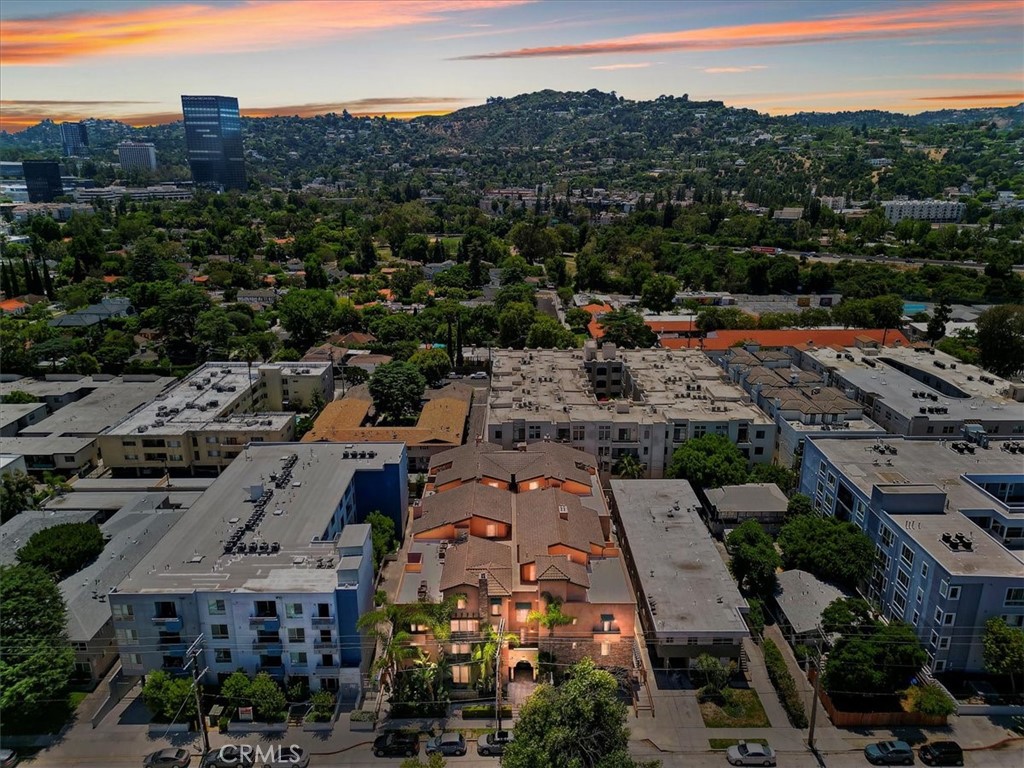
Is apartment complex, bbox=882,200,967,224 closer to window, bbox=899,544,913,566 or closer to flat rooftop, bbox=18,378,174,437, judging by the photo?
window, bbox=899,544,913,566

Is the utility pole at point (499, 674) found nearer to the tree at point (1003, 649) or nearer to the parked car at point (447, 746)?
the parked car at point (447, 746)

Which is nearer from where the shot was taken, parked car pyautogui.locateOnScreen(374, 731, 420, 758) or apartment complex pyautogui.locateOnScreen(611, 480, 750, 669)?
parked car pyautogui.locateOnScreen(374, 731, 420, 758)

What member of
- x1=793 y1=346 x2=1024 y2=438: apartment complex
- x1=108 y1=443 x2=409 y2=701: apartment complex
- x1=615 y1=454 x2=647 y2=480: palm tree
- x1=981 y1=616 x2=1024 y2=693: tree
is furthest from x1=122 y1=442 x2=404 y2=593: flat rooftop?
x1=793 y1=346 x2=1024 y2=438: apartment complex

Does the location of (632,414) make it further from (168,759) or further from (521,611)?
(168,759)

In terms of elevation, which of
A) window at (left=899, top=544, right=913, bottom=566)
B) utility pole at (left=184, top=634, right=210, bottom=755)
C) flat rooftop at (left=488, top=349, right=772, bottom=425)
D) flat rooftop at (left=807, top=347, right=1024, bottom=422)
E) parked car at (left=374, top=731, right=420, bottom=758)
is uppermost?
flat rooftop at (left=807, top=347, right=1024, bottom=422)

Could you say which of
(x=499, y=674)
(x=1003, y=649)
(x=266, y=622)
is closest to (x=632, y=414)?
(x=499, y=674)

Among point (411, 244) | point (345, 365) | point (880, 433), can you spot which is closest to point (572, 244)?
point (411, 244)
